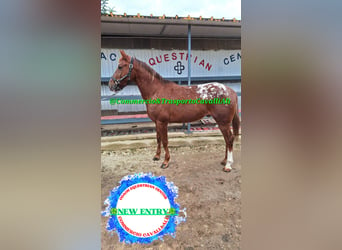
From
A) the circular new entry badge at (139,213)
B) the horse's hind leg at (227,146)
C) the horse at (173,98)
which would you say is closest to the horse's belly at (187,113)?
the horse at (173,98)

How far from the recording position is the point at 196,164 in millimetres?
1161

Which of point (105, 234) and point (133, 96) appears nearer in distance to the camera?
point (105, 234)

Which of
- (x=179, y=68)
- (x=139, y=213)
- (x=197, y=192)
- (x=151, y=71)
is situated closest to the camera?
(x=139, y=213)

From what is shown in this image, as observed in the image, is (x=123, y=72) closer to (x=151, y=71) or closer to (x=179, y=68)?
(x=151, y=71)

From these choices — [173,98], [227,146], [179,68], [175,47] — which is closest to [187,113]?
[173,98]

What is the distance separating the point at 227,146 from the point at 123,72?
72 centimetres

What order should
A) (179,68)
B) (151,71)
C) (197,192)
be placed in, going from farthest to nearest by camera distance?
1. (179,68)
2. (151,71)
3. (197,192)

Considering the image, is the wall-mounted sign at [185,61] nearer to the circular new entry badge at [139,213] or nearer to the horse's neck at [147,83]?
the horse's neck at [147,83]

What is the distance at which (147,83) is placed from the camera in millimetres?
1069

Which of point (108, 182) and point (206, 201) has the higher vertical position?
point (108, 182)

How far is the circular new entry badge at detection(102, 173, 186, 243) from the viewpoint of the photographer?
782mm
